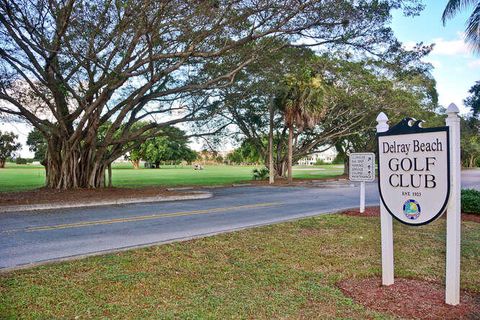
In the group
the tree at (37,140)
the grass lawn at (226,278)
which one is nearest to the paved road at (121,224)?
the grass lawn at (226,278)

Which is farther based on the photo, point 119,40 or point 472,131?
point 472,131

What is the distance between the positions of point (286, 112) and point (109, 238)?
66.8ft

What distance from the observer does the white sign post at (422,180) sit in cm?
466

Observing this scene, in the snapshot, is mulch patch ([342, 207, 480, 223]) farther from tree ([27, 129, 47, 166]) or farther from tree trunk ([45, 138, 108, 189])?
tree ([27, 129, 47, 166])

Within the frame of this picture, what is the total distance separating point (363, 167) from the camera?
12.3m

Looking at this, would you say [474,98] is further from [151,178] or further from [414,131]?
[414,131]

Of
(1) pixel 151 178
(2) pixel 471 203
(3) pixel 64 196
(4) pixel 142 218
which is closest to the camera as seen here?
(4) pixel 142 218

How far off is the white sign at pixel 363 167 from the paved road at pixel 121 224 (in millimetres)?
1609

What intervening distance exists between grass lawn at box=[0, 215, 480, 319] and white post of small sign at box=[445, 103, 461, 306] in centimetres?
77

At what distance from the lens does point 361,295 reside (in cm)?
495

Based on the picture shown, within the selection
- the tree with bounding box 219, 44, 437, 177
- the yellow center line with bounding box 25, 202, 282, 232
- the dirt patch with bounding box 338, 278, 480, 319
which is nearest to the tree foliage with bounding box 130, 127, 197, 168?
the tree with bounding box 219, 44, 437, 177

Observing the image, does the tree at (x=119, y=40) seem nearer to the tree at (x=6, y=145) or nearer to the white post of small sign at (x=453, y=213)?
the white post of small sign at (x=453, y=213)

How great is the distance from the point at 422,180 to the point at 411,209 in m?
0.39

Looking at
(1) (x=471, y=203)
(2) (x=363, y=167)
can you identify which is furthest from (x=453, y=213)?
(1) (x=471, y=203)
